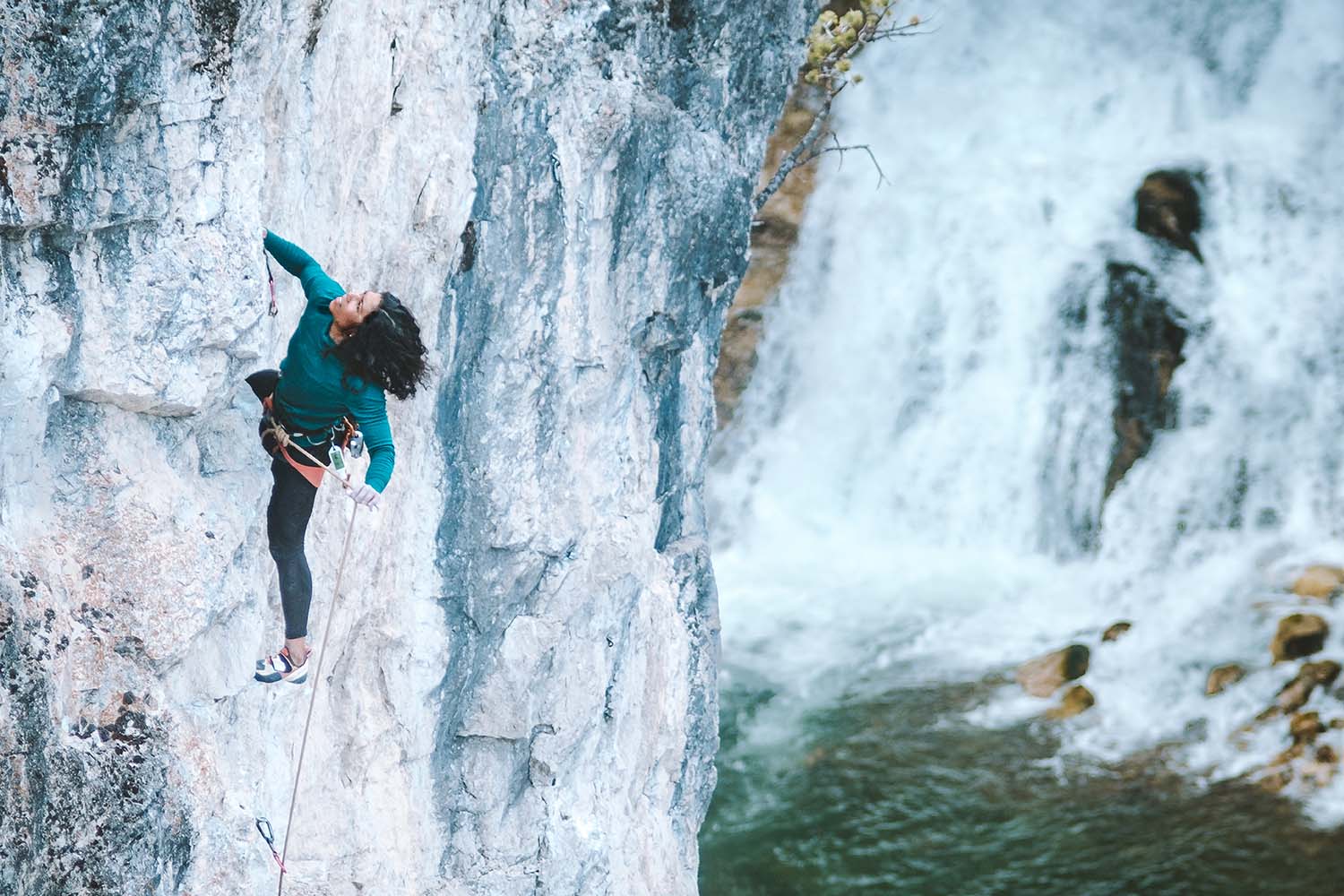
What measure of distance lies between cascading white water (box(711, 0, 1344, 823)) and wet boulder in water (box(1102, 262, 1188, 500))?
5.4 inches

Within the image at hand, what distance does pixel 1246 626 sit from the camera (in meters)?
12.2

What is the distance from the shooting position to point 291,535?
5.30 m

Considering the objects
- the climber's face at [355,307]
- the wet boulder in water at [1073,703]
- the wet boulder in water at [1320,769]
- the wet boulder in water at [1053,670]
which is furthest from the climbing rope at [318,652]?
the wet boulder in water at [1320,769]

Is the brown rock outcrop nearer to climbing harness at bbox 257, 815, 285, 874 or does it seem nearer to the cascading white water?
the cascading white water

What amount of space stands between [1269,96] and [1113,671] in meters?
7.15

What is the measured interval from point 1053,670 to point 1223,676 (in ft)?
5.15

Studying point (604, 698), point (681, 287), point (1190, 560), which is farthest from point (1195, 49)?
point (604, 698)

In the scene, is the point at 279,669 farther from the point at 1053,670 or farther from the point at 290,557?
the point at 1053,670

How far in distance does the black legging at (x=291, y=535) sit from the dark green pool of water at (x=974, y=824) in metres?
5.92

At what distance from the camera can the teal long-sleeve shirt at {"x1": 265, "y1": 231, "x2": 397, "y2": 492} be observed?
4859 millimetres

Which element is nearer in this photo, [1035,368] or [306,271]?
[306,271]

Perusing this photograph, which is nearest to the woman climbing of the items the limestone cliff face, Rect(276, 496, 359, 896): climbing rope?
the limestone cliff face

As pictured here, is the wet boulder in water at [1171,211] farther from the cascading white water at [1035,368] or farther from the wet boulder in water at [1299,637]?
the wet boulder in water at [1299,637]

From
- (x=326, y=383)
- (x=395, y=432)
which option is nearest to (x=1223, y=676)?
(x=395, y=432)
